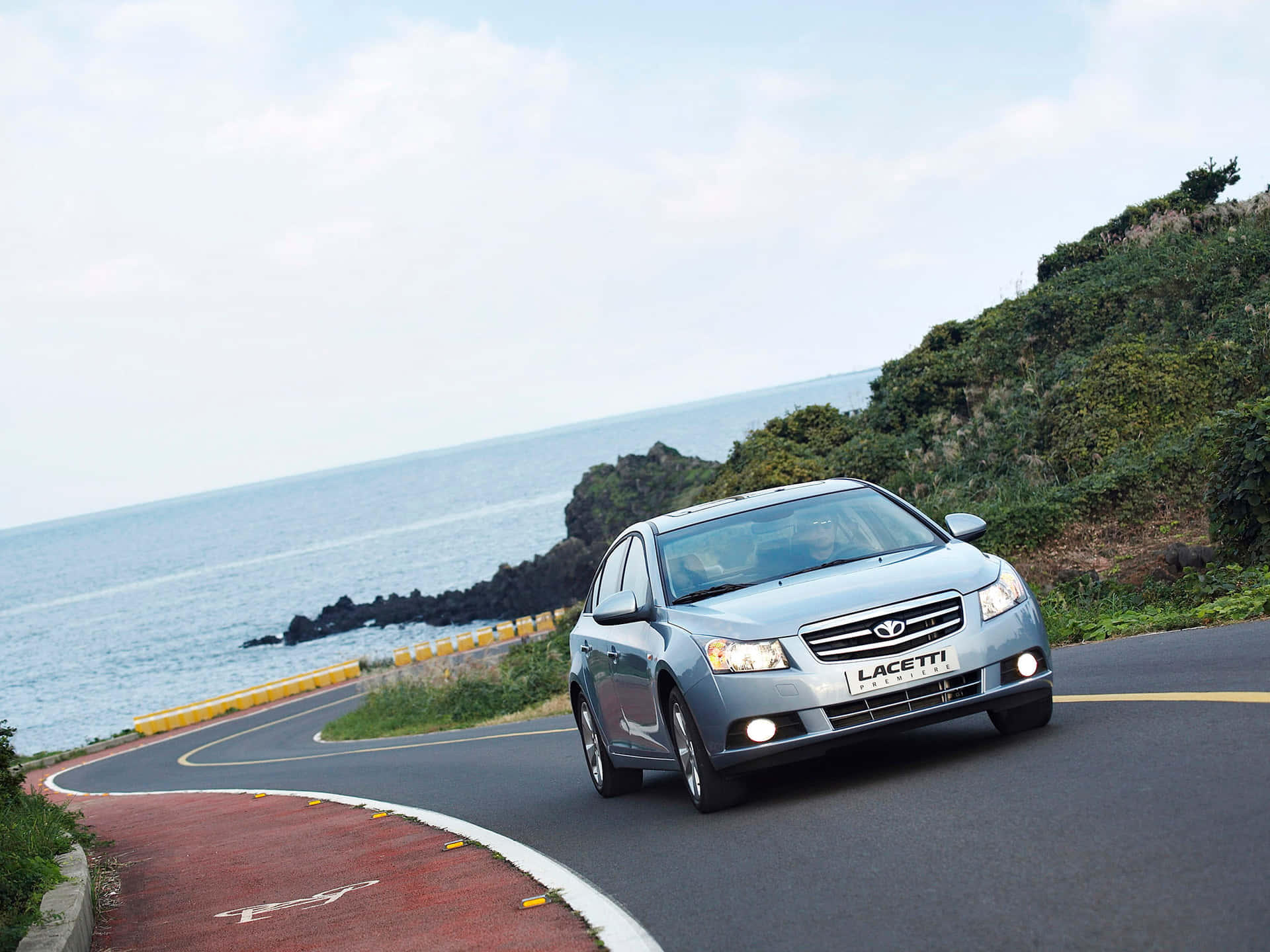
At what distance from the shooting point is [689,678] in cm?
729

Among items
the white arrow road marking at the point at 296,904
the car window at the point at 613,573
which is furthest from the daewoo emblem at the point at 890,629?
the white arrow road marking at the point at 296,904

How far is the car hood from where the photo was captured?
7.05 m

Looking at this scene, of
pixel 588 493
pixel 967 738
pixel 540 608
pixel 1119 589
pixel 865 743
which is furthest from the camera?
pixel 588 493

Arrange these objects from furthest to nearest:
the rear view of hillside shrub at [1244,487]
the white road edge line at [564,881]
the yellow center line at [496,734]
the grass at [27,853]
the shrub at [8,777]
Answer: the rear view of hillside shrub at [1244,487] → the shrub at [8,777] → the yellow center line at [496,734] → the grass at [27,853] → the white road edge line at [564,881]

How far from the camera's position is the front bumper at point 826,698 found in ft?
22.7

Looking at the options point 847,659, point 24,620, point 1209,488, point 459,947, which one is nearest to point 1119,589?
point 1209,488

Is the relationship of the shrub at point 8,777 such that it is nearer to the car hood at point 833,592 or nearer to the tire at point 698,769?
the tire at point 698,769

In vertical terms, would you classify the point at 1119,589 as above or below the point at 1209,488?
below

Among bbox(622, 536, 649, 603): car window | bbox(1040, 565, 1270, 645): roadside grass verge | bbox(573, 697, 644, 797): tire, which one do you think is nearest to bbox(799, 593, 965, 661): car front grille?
bbox(622, 536, 649, 603): car window

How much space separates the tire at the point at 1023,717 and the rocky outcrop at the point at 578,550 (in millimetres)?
57022

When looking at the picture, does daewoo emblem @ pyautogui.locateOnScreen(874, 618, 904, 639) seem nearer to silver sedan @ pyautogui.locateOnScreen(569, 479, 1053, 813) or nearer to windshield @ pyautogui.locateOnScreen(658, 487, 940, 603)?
silver sedan @ pyautogui.locateOnScreen(569, 479, 1053, 813)

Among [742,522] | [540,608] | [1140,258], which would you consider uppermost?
[1140,258]

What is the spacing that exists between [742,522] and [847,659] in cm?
179

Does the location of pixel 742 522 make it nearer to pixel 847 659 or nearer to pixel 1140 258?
pixel 847 659
